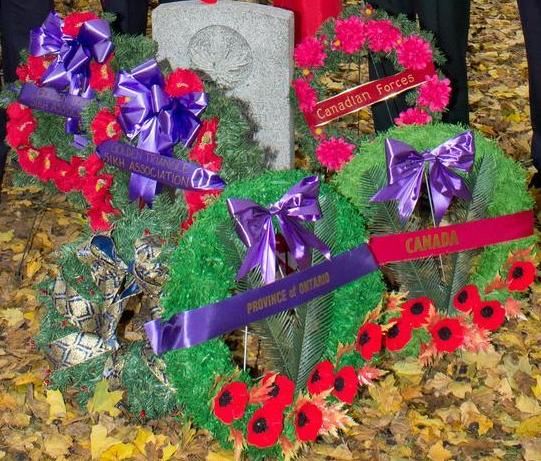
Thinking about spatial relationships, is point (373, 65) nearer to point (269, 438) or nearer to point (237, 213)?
point (237, 213)

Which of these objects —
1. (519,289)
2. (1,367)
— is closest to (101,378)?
(1,367)

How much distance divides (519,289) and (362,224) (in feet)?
2.46

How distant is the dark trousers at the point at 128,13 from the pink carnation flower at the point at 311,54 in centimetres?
129

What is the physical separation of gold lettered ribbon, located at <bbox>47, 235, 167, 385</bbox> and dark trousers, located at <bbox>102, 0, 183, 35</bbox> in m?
2.17

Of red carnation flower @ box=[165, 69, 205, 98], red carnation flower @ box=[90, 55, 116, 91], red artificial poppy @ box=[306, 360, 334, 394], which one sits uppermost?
red carnation flower @ box=[165, 69, 205, 98]

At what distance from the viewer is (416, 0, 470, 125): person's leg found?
439 centimetres

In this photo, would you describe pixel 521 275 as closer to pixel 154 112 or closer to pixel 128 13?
pixel 154 112

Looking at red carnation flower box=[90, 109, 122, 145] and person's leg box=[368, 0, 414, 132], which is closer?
red carnation flower box=[90, 109, 122, 145]

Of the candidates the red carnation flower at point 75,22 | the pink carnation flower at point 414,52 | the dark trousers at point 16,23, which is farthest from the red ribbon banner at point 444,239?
the dark trousers at point 16,23

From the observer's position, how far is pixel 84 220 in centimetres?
470

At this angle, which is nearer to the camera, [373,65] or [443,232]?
[443,232]

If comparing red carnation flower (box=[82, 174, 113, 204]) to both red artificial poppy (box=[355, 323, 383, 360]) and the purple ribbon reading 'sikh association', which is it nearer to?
the purple ribbon reading 'sikh association'

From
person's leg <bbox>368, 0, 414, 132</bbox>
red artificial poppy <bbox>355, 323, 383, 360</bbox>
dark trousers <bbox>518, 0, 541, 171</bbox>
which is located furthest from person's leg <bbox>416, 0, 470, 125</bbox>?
red artificial poppy <bbox>355, 323, 383, 360</bbox>

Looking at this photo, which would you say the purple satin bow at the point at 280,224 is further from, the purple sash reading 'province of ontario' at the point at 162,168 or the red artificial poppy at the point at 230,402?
the purple sash reading 'province of ontario' at the point at 162,168
